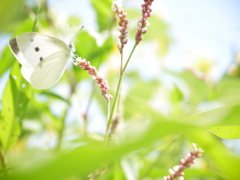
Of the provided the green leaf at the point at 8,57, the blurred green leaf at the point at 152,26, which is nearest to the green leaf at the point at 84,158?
the green leaf at the point at 8,57

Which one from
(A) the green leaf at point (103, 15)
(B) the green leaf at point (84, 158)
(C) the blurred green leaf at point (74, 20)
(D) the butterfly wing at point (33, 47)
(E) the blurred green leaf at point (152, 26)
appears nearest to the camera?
(B) the green leaf at point (84, 158)

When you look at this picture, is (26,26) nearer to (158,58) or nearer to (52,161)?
(52,161)

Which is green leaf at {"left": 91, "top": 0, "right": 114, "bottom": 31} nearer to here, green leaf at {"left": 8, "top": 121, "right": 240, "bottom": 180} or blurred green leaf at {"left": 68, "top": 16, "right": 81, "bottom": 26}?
blurred green leaf at {"left": 68, "top": 16, "right": 81, "bottom": 26}

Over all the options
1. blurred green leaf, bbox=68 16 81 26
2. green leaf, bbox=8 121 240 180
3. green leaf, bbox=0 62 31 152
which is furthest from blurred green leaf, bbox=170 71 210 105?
green leaf, bbox=8 121 240 180

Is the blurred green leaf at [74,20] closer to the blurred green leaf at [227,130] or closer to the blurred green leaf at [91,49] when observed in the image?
the blurred green leaf at [91,49]

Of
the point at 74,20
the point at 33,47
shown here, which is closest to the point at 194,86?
the point at 74,20

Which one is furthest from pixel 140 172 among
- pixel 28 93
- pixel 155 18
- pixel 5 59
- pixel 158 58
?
pixel 158 58
